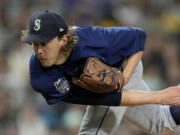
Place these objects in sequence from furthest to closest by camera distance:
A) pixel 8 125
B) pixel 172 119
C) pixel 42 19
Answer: pixel 8 125 < pixel 172 119 < pixel 42 19

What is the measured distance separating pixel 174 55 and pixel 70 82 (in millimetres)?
3212

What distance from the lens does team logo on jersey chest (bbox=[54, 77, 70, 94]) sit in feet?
9.26

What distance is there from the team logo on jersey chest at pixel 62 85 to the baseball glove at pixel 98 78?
0.05 meters

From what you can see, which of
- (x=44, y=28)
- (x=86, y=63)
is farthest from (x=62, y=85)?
(x=44, y=28)

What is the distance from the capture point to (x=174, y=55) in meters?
5.91

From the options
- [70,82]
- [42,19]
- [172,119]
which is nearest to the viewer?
[42,19]

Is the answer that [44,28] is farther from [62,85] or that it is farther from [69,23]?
[69,23]

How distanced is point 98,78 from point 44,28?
41cm

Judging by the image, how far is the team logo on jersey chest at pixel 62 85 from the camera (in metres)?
2.82

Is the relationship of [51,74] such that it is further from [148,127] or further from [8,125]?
[8,125]

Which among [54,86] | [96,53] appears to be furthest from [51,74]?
[96,53]

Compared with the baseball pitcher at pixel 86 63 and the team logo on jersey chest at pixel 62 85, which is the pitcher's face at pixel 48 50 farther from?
the team logo on jersey chest at pixel 62 85

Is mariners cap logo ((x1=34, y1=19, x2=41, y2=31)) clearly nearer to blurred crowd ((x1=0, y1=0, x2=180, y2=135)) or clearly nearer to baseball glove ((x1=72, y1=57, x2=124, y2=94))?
baseball glove ((x1=72, y1=57, x2=124, y2=94))

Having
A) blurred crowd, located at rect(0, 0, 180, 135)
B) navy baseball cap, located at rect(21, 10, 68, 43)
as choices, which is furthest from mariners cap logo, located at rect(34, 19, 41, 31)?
blurred crowd, located at rect(0, 0, 180, 135)
